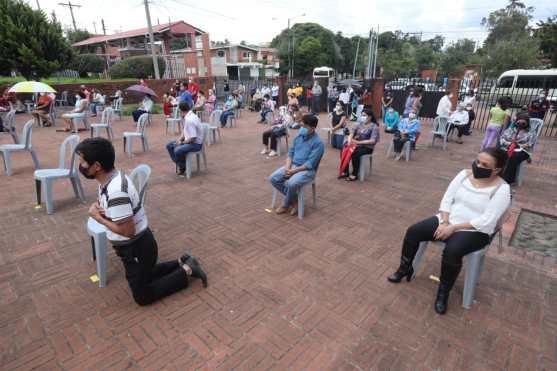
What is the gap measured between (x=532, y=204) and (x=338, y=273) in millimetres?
3834

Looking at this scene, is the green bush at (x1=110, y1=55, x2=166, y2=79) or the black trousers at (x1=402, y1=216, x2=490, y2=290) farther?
the green bush at (x1=110, y1=55, x2=166, y2=79)

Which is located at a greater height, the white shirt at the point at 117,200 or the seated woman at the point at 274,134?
the white shirt at the point at 117,200

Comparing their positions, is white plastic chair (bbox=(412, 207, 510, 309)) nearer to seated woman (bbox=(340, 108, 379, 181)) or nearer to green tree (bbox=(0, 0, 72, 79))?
seated woman (bbox=(340, 108, 379, 181))

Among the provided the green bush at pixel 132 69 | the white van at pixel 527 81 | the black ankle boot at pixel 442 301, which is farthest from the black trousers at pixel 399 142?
the green bush at pixel 132 69

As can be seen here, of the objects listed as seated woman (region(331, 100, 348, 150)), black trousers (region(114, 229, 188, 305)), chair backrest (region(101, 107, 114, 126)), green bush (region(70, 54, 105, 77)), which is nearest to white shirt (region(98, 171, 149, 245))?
black trousers (region(114, 229, 188, 305))

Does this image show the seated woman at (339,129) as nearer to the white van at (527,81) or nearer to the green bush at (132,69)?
the white van at (527,81)

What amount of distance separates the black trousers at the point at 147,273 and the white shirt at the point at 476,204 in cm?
238

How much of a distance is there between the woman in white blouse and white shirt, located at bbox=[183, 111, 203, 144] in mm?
4033

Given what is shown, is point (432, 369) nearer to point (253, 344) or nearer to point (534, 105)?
point (253, 344)

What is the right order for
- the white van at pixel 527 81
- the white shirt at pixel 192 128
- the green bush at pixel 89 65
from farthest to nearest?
the green bush at pixel 89 65, the white van at pixel 527 81, the white shirt at pixel 192 128

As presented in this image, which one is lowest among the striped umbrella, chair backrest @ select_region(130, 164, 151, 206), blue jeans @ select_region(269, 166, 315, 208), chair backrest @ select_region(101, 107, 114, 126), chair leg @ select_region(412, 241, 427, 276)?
chair leg @ select_region(412, 241, 427, 276)

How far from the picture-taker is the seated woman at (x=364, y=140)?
5.76 metres

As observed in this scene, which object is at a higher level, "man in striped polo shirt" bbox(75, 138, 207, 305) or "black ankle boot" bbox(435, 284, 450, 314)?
"man in striped polo shirt" bbox(75, 138, 207, 305)

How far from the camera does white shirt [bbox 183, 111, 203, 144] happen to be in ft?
18.1
